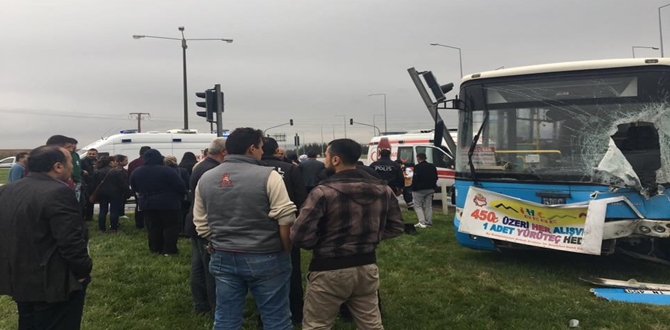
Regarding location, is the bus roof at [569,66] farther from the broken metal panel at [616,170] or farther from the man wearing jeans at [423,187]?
the man wearing jeans at [423,187]

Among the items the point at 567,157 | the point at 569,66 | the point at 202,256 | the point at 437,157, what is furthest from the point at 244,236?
the point at 437,157

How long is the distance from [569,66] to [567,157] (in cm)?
121

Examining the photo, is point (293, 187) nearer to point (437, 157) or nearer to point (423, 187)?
point (423, 187)

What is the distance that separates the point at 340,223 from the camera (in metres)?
3.36

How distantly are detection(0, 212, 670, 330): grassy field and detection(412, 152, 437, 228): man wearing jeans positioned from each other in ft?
7.08

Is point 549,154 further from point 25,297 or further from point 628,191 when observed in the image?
point 25,297

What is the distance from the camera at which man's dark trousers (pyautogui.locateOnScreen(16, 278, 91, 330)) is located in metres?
3.38

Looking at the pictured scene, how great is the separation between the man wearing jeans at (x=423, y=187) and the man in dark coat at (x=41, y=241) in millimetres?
8188

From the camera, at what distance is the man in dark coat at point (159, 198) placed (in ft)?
25.7

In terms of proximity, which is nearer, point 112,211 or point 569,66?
point 569,66

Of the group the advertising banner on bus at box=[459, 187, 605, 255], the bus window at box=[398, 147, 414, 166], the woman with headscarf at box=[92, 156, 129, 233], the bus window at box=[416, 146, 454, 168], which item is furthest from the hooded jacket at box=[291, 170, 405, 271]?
the bus window at box=[398, 147, 414, 166]

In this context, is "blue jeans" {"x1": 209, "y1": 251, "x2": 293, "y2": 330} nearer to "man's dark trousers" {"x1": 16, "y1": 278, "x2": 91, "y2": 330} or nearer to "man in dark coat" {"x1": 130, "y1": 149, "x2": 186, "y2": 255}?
"man's dark trousers" {"x1": 16, "y1": 278, "x2": 91, "y2": 330}

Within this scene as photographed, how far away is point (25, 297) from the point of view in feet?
10.8

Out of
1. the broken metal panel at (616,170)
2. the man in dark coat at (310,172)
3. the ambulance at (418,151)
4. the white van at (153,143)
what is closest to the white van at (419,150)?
the ambulance at (418,151)
